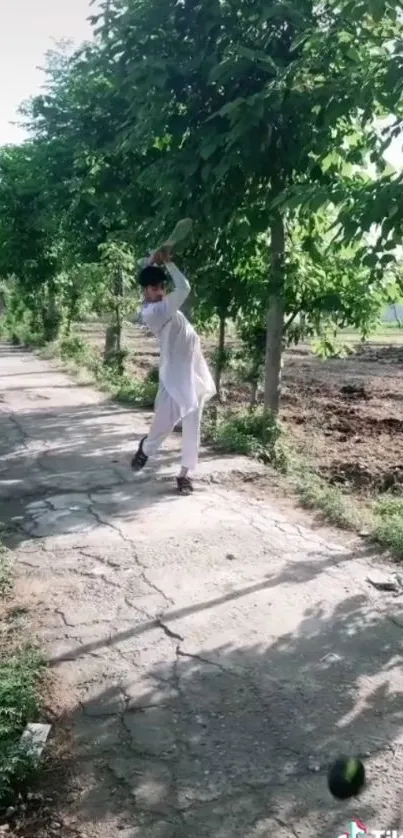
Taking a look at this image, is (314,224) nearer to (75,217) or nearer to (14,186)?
(75,217)

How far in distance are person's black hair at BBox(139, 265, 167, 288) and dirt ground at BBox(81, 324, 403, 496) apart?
257 cm

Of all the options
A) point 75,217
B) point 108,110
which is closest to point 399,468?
point 108,110

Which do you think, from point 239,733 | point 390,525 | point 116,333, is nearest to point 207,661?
point 239,733

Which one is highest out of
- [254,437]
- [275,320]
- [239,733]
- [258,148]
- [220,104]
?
[220,104]

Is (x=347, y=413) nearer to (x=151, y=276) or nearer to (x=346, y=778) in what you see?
(x=151, y=276)

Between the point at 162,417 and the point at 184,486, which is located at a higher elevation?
the point at 162,417

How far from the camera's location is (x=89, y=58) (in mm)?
6617

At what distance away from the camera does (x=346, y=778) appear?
247cm

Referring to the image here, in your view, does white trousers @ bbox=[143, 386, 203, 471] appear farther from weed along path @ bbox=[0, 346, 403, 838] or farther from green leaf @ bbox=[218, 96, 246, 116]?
green leaf @ bbox=[218, 96, 246, 116]

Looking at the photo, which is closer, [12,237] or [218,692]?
[218,692]

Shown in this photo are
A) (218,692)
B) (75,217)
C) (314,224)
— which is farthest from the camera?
(75,217)

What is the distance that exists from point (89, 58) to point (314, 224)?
2.60 meters

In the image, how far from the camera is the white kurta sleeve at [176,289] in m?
5.47

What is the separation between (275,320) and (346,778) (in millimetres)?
5401
